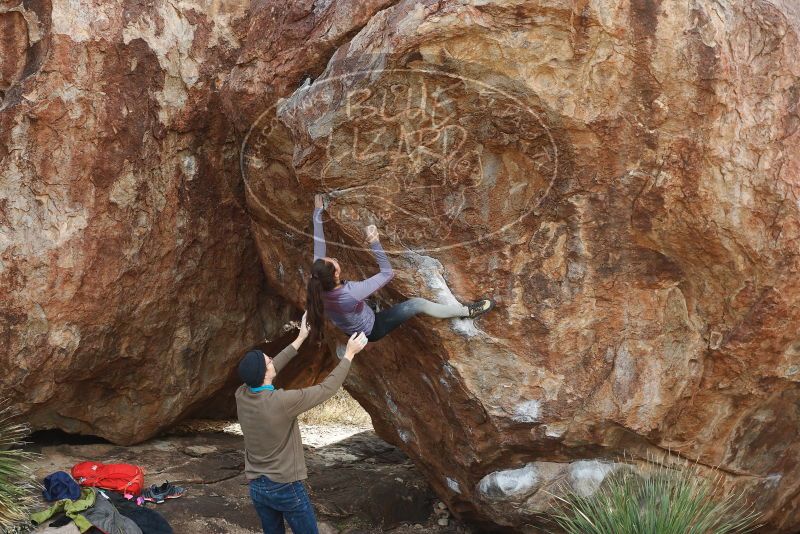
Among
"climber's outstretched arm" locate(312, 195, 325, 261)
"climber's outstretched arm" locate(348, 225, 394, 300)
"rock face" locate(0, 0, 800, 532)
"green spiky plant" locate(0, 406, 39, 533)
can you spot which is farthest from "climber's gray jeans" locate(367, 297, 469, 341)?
"green spiky plant" locate(0, 406, 39, 533)

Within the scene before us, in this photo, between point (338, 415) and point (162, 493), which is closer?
point (162, 493)

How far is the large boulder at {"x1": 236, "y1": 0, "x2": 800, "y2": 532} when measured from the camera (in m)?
5.82

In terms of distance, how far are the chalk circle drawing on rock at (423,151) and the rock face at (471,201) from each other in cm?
2

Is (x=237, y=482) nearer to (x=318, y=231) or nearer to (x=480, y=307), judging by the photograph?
(x=318, y=231)

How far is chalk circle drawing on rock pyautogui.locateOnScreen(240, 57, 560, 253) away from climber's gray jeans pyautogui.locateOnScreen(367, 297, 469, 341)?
0.39 meters

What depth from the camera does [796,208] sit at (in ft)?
19.5

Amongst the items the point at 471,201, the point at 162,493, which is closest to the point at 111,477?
the point at 162,493

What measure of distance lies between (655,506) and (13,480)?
15.4 feet

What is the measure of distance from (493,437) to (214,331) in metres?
3.29

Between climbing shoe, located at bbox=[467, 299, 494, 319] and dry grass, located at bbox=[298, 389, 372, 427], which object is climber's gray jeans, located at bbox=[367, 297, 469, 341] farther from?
dry grass, located at bbox=[298, 389, 372, 427]

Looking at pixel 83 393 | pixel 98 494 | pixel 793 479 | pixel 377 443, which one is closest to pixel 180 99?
pixel 83 393

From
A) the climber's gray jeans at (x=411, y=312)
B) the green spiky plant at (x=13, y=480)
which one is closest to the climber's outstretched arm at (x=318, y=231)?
the climber's gray jeans at (x=411, y=312)

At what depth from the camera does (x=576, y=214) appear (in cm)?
625

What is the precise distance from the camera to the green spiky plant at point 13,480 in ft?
20.5
